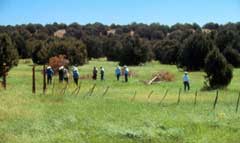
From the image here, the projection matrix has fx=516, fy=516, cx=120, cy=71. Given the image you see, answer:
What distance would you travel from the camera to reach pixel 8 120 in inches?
863

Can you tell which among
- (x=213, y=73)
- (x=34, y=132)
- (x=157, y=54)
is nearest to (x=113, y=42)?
(x=157, y=54)

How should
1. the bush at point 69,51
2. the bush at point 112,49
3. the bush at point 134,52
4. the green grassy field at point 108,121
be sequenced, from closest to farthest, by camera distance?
the green grassy field at point 108,121 → the bush at point 69,51 → the bush at point 134,52 → the bush at point 112,49

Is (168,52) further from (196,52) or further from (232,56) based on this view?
(196,52)

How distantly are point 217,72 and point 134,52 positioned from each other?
168 ft

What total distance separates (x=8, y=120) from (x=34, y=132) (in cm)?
190

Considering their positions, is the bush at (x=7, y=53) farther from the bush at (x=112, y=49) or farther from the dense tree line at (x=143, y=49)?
the bush at (x=112, y=49)

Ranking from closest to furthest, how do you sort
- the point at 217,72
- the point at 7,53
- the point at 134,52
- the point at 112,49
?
the point at 217,72 < the point at 7,53 < the point at 134,52 < the point at 112,49

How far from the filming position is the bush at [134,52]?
96.1 m

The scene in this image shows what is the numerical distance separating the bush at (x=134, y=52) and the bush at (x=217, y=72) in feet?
162

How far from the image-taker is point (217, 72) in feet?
149

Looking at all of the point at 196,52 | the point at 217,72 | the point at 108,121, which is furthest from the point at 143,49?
the point at 108,121

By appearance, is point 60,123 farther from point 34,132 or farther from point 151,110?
point 151,110

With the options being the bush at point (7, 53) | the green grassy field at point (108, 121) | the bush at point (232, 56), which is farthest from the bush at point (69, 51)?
the green grassy field at point (108, 121)

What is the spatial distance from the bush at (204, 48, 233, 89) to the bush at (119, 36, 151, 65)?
49.3 m
